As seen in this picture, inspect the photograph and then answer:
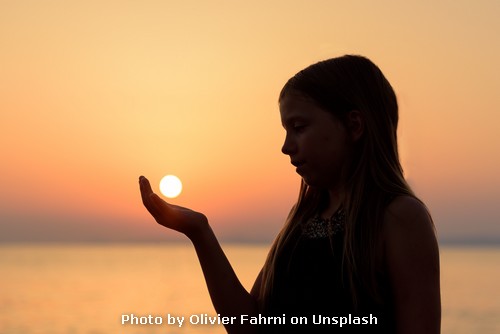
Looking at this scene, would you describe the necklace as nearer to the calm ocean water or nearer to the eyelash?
the eyelash

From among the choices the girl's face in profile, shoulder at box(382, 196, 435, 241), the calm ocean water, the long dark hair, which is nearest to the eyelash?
the girl's face in profile

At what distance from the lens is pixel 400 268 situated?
330 centimetres

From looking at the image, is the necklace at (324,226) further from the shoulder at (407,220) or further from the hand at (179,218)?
the hand at (179,218)

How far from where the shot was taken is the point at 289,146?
361cm

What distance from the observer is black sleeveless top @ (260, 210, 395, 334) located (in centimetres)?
338

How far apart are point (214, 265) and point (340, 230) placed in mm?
627

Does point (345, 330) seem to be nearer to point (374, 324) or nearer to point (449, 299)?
point (374, 324)

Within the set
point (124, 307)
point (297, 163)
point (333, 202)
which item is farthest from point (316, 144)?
point (124, 307)

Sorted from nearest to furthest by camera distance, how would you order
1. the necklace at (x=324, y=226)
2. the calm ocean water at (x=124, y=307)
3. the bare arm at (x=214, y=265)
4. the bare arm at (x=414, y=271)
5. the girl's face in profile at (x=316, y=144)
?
the bare arm at (x=414, y=271) → the girl's face in profile at (x=316, y=144) → the necklace at (x=324, y=226) → the bare arm at (x=214, y=265) → the calm ocean water at (x=124, y=307)

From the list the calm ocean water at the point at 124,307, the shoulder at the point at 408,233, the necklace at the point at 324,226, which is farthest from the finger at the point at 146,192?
the calm ocean water at the point at 124,307

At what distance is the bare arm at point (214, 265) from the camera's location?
3816 mm

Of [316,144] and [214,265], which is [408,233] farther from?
[214,265]

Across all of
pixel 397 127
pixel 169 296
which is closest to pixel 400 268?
pixel 397 127

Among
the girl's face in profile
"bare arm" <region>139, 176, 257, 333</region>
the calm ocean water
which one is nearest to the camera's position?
the girl's face in profile
